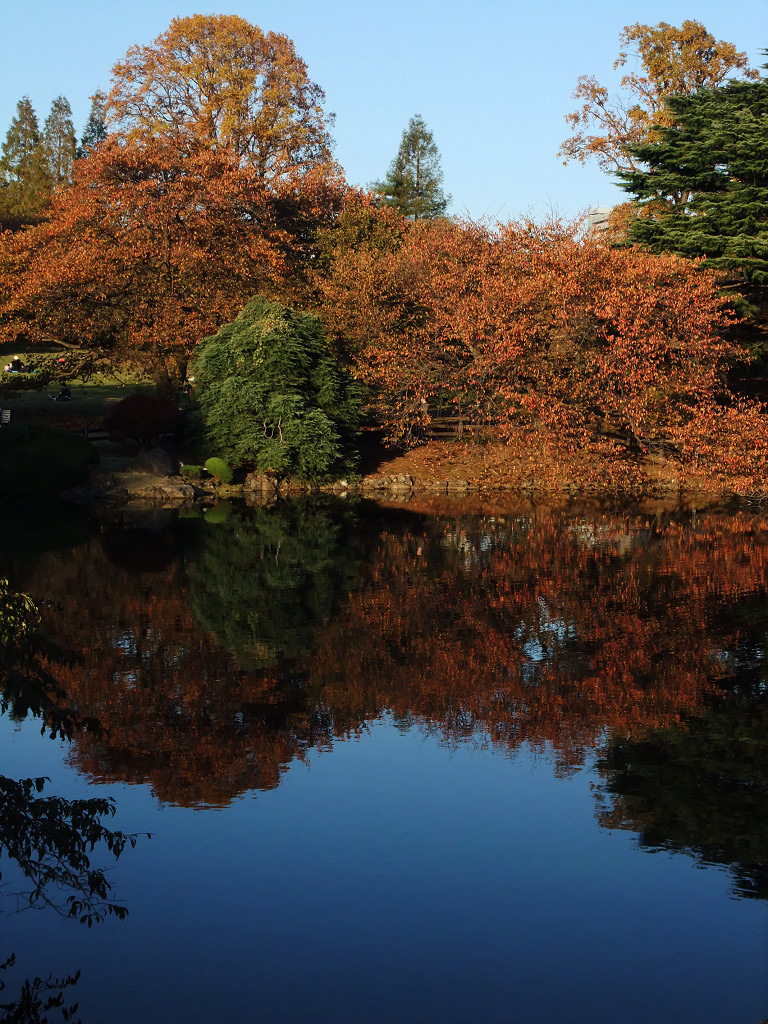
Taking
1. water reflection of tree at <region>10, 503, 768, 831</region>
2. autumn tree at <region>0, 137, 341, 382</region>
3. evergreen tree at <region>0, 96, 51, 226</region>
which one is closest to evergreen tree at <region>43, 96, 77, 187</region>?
evergreen tree at <region>0, 96, 51, 226</region>

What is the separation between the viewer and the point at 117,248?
123 feet

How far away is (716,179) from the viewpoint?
3422 centimetres

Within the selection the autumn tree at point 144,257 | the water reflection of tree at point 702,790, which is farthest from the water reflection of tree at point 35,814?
the autumn tree at point 144,257

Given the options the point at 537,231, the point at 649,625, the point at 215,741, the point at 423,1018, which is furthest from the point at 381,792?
the point at 537,231

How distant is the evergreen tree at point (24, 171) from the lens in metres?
69.1

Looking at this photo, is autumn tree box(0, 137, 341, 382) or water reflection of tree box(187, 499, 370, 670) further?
autumn tree box(0, 137, 341, 382)

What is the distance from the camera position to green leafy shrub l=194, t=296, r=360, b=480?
1345 inches

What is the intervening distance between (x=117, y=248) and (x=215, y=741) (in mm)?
29871

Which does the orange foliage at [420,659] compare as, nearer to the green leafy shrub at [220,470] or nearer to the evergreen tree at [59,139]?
the green leafy shrub at [220,470]

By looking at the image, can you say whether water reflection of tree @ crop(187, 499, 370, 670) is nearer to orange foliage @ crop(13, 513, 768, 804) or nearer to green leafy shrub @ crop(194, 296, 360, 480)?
orange foliage @ crop(13, 513, 768, 804)

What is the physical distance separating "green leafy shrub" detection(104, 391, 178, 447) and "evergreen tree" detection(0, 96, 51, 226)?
104ft

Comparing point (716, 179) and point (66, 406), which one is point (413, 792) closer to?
point (716, 179)

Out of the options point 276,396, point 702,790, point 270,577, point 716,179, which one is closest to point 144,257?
point 276,396

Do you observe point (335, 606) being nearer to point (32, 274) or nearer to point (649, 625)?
point (649, 625)
